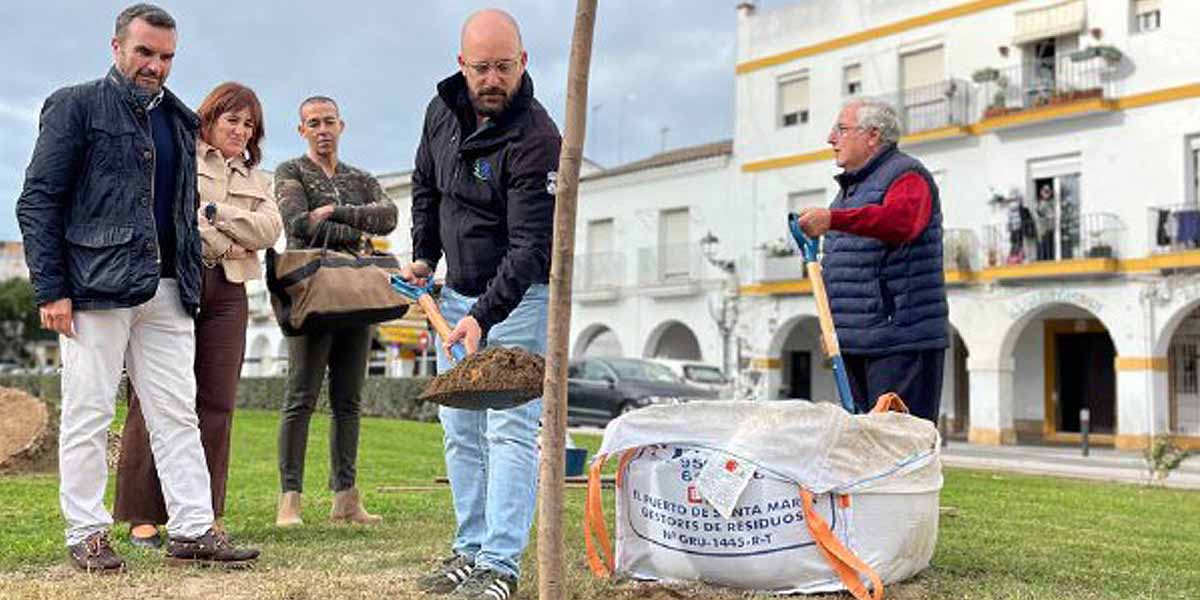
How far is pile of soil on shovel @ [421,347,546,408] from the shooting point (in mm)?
3549

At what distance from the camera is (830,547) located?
3896mm

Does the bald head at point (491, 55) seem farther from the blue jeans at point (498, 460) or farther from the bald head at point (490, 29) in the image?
the blue jeans at point (498, 460)

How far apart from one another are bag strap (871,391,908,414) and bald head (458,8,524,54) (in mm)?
1767

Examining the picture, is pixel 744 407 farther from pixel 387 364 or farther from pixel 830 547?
pixel 387 364

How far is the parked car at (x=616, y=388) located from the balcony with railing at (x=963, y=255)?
5.78 metres

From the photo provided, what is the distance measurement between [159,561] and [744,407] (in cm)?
217

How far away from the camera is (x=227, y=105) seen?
5156mm

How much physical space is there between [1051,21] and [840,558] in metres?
22.9

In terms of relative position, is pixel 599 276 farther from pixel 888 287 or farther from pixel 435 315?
pixel 435 315

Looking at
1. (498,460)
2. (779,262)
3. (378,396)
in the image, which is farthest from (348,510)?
(779,262)

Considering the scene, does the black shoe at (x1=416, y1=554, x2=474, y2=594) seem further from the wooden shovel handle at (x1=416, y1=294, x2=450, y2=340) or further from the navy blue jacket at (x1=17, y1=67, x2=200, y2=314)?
the navy blue jacket at (x1=17, y1=67, x2=200, y2=314)

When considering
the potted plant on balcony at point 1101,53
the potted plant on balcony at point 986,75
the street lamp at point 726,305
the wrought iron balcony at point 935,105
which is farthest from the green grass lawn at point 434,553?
the street lamp at point 726,305

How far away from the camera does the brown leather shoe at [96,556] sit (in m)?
4.19

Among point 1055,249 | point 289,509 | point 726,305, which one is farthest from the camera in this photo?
point 726,305
